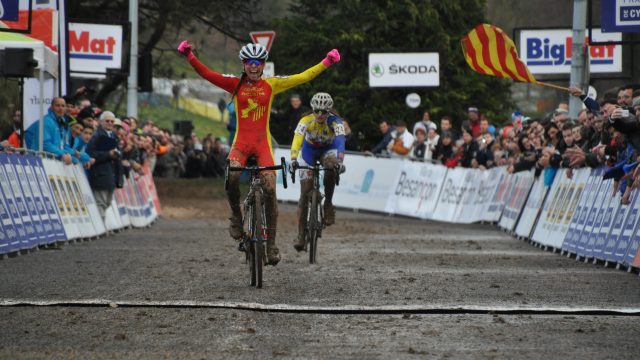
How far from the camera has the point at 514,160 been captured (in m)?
26.6

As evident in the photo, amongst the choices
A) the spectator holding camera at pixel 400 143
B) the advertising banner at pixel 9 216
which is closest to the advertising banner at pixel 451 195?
the spectator holding camera at pixel 400 143

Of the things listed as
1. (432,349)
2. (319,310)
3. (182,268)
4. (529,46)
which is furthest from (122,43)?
(432,349)

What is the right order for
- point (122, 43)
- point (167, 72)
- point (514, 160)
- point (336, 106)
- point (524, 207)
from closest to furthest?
point (524, 207) → point (514, 160) → point (122, 43) → point (167, 72) → point (336, 106)

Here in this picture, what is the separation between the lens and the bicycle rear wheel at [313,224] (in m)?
17.2

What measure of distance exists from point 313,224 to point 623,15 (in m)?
4.39

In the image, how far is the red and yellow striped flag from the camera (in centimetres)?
2014

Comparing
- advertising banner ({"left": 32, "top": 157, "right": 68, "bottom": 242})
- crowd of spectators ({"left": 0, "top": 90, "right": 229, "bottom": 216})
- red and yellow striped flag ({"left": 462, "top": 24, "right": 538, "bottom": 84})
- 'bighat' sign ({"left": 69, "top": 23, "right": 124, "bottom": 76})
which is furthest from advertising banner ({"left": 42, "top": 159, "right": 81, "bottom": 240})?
'bighat' sign ({"left": 69, "top": 23, "right": 124, "bottom": 76})

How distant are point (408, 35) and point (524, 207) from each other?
35.4 metres

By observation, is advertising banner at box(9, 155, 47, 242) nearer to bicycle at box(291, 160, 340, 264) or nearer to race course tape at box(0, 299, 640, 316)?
bicycle at box(291, 160, 340, 264)

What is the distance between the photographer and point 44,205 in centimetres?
1961

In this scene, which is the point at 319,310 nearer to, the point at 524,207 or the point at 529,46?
the point at 524,207

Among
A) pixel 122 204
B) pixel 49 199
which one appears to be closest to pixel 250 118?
pixel 49 199

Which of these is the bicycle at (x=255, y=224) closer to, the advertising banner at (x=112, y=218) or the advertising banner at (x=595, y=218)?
the advertising banner at (x=595, y=218)

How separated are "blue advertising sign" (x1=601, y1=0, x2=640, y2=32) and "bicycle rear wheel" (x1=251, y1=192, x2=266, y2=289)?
5.83 m
